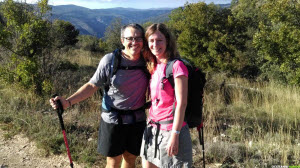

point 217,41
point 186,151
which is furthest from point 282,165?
point 217,41

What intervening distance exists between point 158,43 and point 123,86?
57 centimetres

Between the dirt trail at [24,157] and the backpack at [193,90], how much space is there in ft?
7.09

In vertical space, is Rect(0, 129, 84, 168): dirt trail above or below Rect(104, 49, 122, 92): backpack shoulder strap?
below

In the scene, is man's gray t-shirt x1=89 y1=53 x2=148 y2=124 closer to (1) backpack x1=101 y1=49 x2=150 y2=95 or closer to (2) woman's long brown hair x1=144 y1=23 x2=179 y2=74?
(1) backpack x1=101 y1=49 x2=150 y2=95

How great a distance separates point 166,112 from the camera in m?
2.00

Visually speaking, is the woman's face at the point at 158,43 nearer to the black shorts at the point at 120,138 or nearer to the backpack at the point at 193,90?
the backpack at the point at 193,90

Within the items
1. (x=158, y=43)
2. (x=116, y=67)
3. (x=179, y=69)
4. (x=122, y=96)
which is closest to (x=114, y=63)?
(x=116, y=67)

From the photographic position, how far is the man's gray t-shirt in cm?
225

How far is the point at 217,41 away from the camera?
1012 cm

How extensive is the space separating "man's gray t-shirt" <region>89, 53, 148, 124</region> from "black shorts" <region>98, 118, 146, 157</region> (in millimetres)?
74

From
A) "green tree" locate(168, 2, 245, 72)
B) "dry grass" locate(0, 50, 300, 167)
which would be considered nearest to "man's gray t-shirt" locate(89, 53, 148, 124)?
"dry grass" locate(0, 50, 300, 167)

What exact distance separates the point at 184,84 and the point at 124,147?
41.9 inches

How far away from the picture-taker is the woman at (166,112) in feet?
6.11

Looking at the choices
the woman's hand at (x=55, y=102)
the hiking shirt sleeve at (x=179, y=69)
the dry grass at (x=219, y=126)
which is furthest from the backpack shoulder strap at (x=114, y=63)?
the dry grass at (x=219, y=126)
